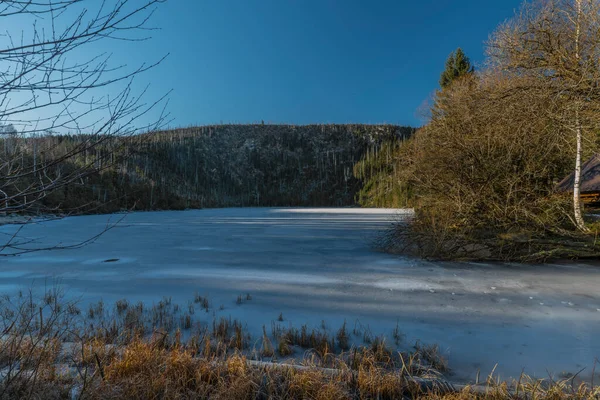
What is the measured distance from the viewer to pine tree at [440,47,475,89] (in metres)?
22.6

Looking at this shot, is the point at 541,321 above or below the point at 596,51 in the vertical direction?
below

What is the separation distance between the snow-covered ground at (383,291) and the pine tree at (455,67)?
20.6 m

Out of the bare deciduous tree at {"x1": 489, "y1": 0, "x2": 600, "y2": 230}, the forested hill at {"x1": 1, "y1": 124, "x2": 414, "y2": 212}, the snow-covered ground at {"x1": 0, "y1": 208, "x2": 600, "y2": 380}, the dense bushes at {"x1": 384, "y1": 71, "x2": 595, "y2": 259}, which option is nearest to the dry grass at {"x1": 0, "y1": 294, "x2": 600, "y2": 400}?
the snow-covered ground at {"x1": 0, "y1": 208, "x2": 600, "y2": 380}

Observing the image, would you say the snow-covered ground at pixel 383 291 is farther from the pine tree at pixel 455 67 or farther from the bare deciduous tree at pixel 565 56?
the pine tree at pixel 455 67

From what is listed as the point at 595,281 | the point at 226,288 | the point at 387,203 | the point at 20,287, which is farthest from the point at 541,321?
the point at 387,203

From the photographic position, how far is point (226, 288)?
452 cm

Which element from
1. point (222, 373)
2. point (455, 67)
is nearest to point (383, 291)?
point (222, 373)

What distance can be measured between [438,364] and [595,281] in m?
3.96

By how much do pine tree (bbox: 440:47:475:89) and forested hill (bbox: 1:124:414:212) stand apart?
60.2 ft

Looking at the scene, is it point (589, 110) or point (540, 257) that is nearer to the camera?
point (589, 110)

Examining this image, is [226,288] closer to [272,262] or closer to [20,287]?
[272,262]

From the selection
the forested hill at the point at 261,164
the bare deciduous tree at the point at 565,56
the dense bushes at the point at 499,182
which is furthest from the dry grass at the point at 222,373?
the forested hill at the point at 261,164

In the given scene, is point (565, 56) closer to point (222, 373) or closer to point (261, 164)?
point (222, 373)

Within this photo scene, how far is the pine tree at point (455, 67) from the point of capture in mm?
22594
